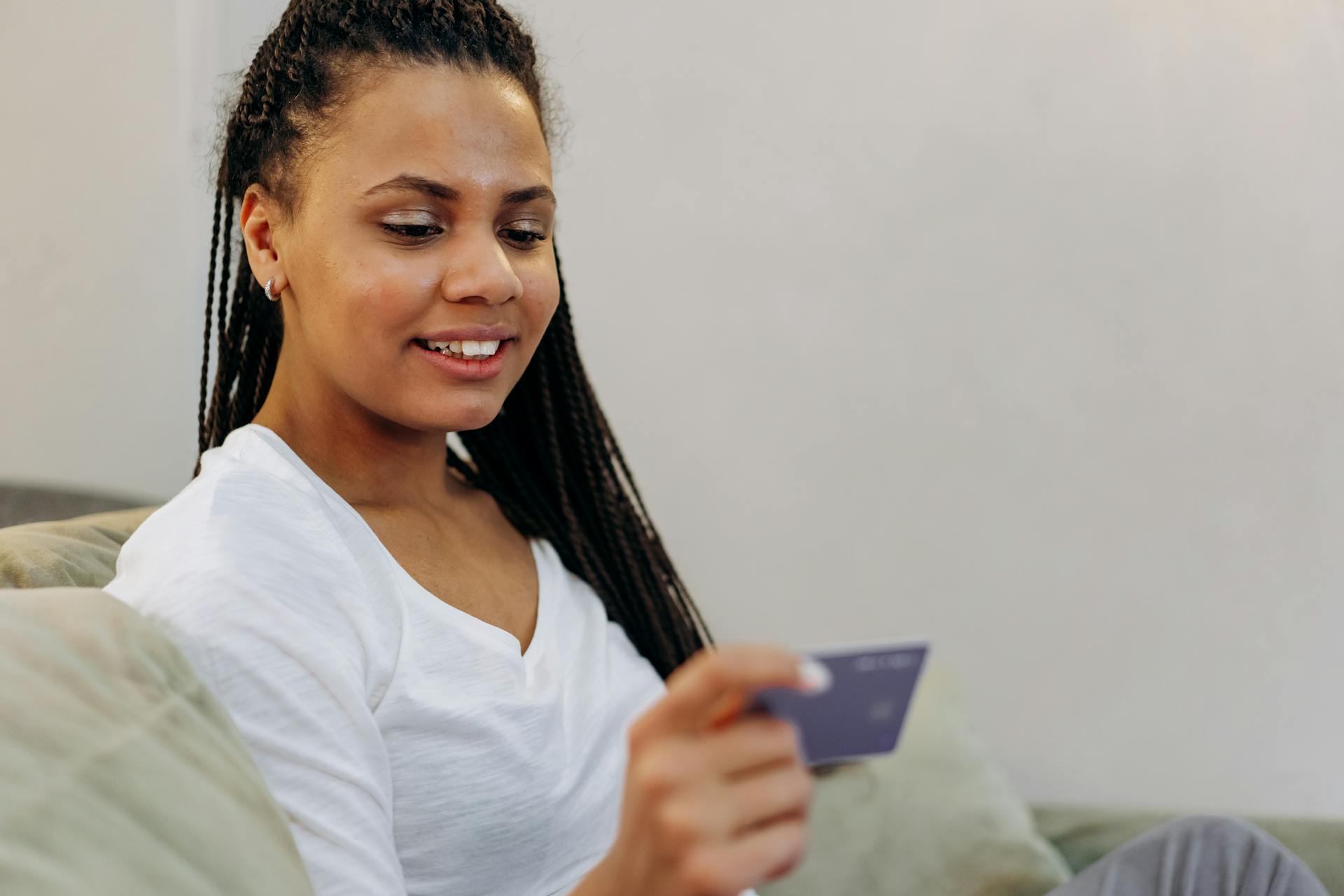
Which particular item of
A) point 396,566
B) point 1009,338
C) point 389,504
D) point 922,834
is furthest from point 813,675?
point 1009,338

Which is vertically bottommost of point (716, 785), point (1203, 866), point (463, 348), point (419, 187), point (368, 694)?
point (1203, 866)

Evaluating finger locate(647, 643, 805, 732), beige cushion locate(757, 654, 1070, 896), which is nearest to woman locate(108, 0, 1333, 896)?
finger locate(647, 643, 805, 732)

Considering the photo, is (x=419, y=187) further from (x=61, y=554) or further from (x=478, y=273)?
(x=61, y=554)

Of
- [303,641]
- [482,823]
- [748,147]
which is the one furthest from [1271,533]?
[303,641]

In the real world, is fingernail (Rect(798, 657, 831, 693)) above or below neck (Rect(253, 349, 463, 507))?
above

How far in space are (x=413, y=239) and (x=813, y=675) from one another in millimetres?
519

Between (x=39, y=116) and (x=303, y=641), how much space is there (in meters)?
1.00

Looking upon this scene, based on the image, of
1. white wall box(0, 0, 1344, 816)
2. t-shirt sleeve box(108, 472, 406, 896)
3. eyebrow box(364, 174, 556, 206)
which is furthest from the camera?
white wall box(0, 0, 1344, 816)

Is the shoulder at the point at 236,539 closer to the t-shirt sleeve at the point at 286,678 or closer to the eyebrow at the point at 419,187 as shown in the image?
the t-shirt sleeve at the point at 286,678

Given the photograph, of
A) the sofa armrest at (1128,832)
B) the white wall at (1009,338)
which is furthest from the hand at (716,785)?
the white wall at (1009,338)

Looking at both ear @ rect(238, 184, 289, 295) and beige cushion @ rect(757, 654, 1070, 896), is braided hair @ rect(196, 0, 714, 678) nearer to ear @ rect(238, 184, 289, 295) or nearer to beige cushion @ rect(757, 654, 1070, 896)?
ear @ rect(238, 184, 289, 295)

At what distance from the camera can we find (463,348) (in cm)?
94

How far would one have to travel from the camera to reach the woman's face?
897 mm

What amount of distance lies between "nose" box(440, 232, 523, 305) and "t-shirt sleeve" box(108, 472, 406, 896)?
0.24 metres
